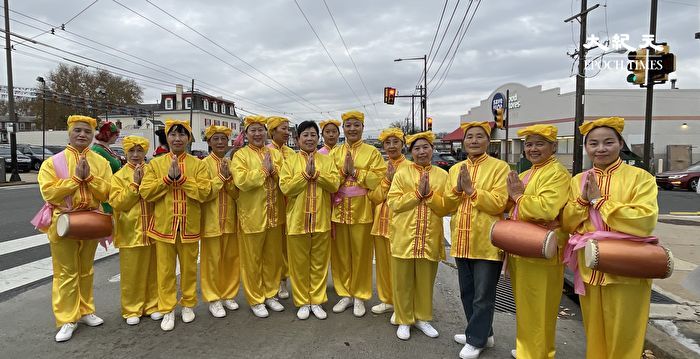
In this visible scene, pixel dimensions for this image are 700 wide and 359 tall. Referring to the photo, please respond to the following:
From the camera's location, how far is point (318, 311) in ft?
13.0

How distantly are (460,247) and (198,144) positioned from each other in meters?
47.4

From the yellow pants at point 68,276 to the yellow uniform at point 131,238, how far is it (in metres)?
0.30

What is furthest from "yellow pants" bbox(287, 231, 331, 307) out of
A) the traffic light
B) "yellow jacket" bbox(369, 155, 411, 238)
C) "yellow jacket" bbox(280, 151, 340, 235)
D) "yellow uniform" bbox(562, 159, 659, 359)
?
the traffic light

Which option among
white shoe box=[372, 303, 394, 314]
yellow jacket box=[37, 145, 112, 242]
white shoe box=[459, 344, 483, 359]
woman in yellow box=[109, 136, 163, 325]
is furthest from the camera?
white shoe box=[372, 303, 394, 314]

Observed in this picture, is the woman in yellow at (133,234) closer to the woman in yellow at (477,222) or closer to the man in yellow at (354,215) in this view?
the man in yellow at (354,215)

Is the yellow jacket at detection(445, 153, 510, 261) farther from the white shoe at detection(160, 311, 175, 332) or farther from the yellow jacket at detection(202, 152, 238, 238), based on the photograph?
the white shoe at detection(160, 311, 175, 332)

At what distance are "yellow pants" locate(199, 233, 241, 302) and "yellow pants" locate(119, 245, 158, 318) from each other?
46 centimetres

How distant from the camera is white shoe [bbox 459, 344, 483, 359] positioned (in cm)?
316

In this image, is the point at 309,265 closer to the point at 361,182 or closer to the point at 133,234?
the point at 361,182

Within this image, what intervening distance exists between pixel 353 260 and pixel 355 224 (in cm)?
40

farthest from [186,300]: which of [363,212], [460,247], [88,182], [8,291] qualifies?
[460,247]

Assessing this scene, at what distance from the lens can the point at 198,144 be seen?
46.8 metres

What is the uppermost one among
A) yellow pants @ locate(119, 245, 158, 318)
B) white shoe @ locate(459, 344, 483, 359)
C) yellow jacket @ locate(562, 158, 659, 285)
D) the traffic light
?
the traffic light

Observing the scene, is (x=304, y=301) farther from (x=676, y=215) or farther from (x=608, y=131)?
(x=676, y=215)
